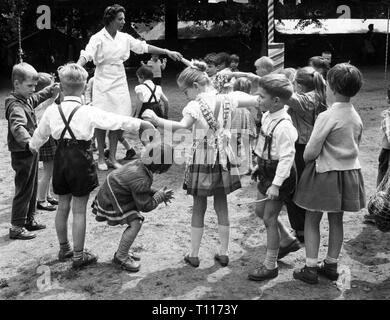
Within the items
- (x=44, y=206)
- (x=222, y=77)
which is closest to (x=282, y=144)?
(x=222, y=77)

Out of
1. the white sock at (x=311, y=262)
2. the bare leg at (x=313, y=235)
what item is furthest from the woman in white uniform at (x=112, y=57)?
the white sock at (x=311, y=262)

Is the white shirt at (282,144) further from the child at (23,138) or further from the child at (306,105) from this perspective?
the child at (23,138)

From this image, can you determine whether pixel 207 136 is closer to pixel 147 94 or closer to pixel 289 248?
pixel 289 248

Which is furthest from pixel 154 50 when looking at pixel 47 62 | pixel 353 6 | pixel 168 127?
pixel 353 6

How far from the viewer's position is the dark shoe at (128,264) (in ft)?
14.2

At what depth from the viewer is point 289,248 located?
14.6 ft

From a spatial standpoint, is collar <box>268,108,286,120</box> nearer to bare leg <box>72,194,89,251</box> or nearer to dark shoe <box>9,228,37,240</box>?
bare leg <box>72,194,89,251</box>

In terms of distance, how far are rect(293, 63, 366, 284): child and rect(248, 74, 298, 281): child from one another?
15cm

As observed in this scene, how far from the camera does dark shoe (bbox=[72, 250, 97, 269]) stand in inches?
172

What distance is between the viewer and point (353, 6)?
20.1 m

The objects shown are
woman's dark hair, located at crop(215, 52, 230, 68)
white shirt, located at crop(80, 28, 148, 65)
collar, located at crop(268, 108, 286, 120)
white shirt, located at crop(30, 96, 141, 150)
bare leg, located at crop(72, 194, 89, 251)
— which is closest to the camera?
collar, located at crop(268, 108, 286, 120)

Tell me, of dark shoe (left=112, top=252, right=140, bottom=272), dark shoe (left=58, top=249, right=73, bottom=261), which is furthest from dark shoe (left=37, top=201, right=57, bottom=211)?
dark shoe (left=112, top=252, right=140, bottom=272)

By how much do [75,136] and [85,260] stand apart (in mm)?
1013

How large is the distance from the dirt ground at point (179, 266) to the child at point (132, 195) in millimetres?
324
